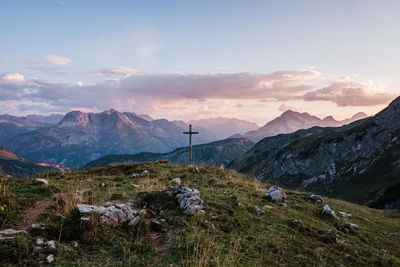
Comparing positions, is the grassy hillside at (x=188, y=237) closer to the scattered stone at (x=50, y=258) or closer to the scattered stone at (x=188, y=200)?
the scattered stone at (x=50, y=258)

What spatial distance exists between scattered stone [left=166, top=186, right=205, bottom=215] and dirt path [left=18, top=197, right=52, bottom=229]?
5.33 m

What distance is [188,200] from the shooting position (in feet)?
33.4

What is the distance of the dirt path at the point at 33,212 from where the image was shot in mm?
7691

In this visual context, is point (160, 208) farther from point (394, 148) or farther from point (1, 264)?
point (394, 148)

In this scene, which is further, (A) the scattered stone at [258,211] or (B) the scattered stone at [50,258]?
(A) the scattered stone at [258,211]

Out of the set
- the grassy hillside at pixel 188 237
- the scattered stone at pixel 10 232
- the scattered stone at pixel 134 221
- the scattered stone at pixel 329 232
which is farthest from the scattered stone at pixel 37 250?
the scattered stone at pixel 329 232

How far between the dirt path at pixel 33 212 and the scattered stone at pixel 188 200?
17.5 feet

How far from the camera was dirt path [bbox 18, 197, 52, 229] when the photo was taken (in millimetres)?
7691

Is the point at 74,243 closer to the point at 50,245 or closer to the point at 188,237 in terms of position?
the point at 50,245

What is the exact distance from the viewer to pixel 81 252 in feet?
21.3

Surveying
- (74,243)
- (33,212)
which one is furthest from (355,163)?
(33,212)

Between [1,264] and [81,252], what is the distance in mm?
1762

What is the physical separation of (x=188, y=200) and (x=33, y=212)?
6064mm

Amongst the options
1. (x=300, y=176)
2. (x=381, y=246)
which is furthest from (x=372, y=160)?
(x=381, y=246)
